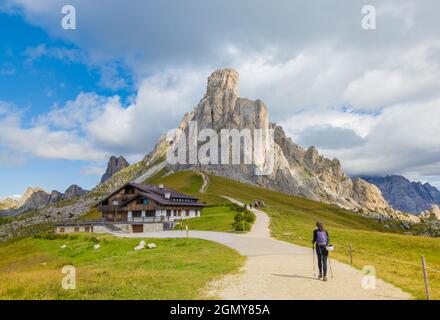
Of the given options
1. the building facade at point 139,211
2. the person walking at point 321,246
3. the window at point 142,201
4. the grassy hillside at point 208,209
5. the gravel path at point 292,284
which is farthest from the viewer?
the window at point 142,201

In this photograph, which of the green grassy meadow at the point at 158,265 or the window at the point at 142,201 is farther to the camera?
the window at the point at 142,201

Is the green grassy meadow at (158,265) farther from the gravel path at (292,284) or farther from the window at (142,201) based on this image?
the window at (142,201)

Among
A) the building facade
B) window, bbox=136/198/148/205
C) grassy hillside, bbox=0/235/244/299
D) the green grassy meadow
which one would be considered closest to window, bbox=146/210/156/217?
the building facade

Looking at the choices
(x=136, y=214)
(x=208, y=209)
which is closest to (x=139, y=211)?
(x=136, y=214)

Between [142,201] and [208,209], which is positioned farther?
[208,209]

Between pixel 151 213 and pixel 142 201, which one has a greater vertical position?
pixel 142 201

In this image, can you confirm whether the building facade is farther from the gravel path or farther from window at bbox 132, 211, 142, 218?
the gravel path

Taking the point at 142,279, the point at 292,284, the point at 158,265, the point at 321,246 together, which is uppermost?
the point at 321,246

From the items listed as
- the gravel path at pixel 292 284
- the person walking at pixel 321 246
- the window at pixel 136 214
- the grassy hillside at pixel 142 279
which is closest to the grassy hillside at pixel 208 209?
the window at pixel 136 214

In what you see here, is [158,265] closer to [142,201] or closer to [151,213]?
[151,213]

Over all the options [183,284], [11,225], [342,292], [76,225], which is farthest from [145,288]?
[11,225]

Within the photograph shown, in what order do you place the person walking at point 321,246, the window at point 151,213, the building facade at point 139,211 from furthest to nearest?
the window at point 151,213, the building facade at point 139,211, the person walking at point 321,246

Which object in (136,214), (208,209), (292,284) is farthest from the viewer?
(208,209)
